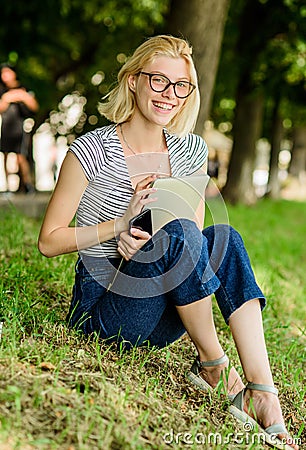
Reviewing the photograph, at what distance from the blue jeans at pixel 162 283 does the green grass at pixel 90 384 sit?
12 cm

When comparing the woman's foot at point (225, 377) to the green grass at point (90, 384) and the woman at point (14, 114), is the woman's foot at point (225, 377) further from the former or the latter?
the woman at point (14, 114)

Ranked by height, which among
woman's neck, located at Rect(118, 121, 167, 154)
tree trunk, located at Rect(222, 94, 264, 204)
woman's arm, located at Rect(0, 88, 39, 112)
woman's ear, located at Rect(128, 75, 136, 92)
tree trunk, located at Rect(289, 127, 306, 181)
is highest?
woman's ear, located at Rect(128, 75, 136, 92)

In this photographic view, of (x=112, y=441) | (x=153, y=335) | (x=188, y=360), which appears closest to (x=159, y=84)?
(x=153, y=335)

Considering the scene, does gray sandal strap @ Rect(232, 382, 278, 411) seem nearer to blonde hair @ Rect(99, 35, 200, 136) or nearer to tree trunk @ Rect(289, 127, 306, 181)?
blonde hair @ Rect(99, 35, 200, 136)

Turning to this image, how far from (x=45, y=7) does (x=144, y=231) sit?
333 inches

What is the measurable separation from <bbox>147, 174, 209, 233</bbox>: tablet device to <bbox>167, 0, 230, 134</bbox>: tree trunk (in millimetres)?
3841

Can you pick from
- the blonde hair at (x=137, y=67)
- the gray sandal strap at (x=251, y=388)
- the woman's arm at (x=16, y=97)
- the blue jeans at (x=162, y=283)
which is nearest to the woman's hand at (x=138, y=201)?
the blue jeans at (x=162, y=283)

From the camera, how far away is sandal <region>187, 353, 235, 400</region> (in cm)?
314

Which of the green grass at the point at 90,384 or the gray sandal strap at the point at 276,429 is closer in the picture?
the green grass at the point at 90,384

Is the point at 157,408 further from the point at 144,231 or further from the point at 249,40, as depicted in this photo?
the point at 249,40

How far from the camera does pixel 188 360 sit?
3633 millimetres

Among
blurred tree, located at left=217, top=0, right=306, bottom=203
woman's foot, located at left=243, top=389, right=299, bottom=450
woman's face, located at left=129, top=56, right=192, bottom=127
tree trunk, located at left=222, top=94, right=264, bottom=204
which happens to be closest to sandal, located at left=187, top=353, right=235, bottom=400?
woman's foot, located at left=243, top=389, right=299, bottom=450

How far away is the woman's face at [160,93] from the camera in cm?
331

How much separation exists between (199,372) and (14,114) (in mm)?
6618
